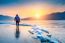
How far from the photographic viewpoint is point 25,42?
359 inches

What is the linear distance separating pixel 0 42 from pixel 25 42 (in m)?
1.41

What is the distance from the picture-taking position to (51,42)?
28.9 feet

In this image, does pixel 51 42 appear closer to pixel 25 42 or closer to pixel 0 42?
pixel 25 42

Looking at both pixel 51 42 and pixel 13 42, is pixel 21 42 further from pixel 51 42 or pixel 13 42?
pixel 51 42

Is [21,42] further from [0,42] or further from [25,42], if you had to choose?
[0,42]

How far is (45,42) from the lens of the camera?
8883mm

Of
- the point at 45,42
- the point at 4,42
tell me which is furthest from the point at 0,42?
the point at 45,42

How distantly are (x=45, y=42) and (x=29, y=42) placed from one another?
0.93 meters

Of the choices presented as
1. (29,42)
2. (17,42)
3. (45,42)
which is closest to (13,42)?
(17,42)

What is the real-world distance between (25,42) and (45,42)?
1153mm

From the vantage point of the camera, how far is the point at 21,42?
9125mm

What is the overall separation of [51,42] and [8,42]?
7.90 ft

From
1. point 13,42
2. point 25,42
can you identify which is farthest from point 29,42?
point 13,42

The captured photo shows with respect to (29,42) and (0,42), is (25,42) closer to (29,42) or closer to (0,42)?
(29,42)
